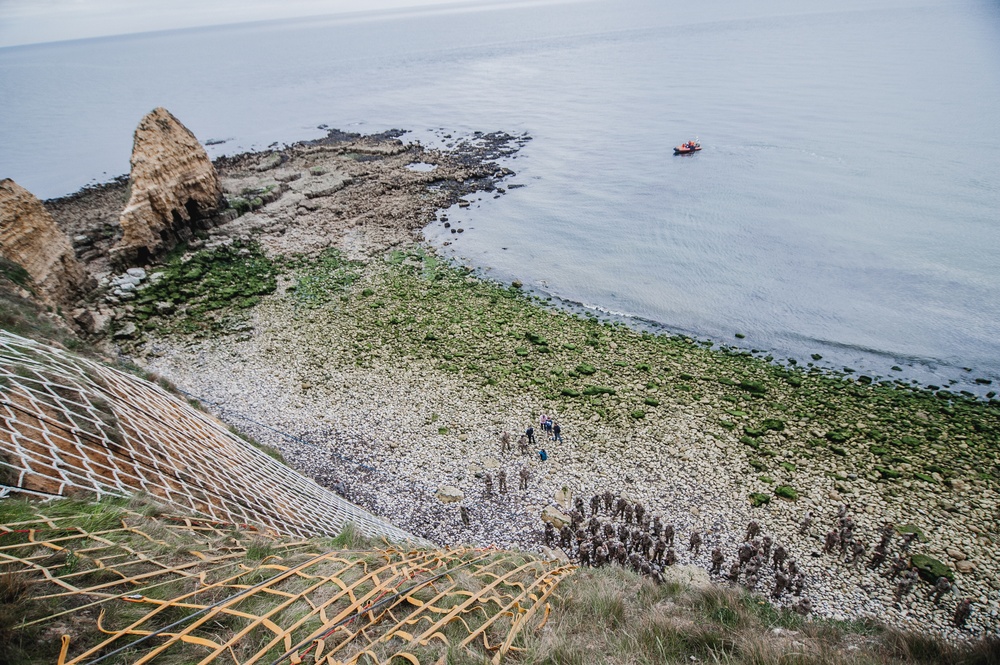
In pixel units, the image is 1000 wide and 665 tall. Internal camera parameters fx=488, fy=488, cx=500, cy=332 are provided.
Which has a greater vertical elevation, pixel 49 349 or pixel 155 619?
pixel 49 349

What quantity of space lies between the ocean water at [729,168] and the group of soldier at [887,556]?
887cm

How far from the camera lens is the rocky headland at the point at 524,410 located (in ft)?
39.5

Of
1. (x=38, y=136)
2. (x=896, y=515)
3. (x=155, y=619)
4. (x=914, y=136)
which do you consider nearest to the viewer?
(x=155, y=619)

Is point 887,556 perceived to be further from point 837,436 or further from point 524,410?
point 524,410

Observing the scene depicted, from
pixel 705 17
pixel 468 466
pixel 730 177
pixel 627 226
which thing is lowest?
pixel 468 466

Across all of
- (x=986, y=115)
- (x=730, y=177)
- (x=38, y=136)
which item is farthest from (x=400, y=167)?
(x=38, y=136)

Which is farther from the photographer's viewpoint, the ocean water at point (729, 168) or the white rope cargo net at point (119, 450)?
the ocean water at point (729, 168)

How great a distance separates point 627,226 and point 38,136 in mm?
79864

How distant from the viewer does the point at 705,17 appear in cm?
16362

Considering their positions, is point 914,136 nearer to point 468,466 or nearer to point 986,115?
point 986,115

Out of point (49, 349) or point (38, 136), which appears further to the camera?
point (38, 136)

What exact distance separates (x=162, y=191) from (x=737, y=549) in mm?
30692

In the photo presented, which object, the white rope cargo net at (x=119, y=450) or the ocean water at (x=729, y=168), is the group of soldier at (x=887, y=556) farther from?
the white rope cargo net at (x=119, y=450)

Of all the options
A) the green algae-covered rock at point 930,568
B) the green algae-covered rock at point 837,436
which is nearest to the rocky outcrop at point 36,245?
the green algae-covered rock at point 837,436
